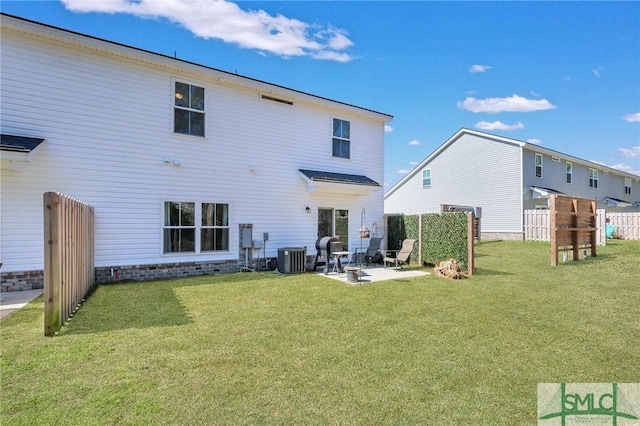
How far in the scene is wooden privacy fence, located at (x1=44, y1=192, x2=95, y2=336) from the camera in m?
4.57

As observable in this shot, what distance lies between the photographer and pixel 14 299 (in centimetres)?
666

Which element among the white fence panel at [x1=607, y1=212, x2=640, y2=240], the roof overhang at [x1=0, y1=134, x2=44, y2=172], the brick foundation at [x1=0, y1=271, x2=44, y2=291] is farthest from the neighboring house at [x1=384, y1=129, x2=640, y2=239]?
the roof overhang at [x1=0, y1=134, x2=44, y2=172]

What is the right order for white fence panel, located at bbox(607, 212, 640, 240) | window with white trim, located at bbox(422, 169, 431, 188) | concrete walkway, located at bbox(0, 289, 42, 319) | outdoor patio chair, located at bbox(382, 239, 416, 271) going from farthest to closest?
window with white trim, located at bbox(422, 169, 431, 188)
white fence panel, located at bbox(607, 212, 640, 240)
outdoor patio chair, located at bbox(382, 239, 416, 271)
concrete walkway, located at bbox(0, 289, 42, 319)

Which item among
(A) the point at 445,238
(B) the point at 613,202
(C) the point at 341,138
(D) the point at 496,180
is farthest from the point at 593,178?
(C) the point at 341,138

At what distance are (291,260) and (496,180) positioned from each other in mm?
17696

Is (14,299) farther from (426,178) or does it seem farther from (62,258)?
(426,178)

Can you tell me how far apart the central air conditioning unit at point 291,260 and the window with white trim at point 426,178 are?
18.6 metres

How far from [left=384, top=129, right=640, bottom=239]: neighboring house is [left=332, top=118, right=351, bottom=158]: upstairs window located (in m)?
13.7

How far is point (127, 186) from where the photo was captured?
344 inches

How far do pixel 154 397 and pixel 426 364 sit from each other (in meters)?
2.85

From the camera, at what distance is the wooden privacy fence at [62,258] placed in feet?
15.0

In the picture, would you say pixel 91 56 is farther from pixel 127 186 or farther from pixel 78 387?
pixel 78 387

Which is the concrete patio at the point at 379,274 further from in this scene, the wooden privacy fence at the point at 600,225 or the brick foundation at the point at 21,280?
the wooden privacy fence at the point at 600,225

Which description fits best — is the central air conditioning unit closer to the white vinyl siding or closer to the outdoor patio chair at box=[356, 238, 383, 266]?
the outdoor patio chair at box=[356, 238, 383, 266]
